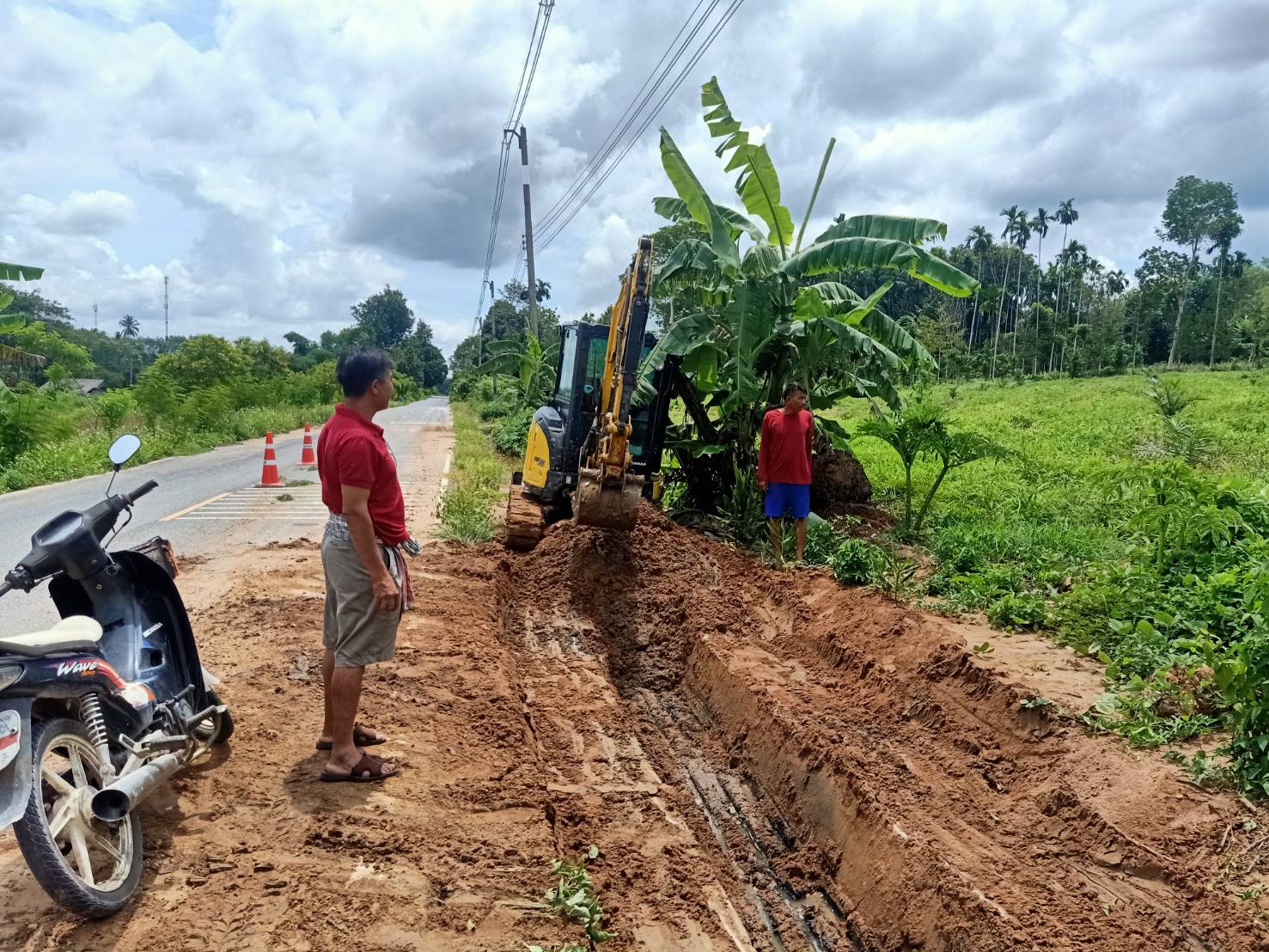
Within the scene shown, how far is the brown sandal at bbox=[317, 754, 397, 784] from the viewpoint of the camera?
4004 millimetres

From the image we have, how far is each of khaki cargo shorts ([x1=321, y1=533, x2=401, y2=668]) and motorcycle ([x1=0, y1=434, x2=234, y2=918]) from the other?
0.67m

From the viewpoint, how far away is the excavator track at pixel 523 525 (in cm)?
931

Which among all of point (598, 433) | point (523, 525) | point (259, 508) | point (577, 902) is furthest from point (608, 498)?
point (259, 508)

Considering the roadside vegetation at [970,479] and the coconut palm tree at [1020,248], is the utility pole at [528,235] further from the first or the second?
the coconut palm tree at [1020,248]

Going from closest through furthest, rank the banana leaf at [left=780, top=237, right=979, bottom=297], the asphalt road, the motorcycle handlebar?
the motorcycle handlebar → the asphalt road → the banana leaf at [left=780, top=237, right=979, bottom=297]

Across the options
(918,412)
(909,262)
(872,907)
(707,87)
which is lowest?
(872,907)

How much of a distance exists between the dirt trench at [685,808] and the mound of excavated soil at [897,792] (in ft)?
0.05

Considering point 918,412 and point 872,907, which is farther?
point 918,412

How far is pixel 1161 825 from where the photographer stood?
398 centimetres

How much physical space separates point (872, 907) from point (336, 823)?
8.21 ft

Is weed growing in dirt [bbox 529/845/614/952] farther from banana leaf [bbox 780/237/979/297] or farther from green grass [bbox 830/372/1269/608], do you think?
banana leaf [bbox 780/237/979/297]

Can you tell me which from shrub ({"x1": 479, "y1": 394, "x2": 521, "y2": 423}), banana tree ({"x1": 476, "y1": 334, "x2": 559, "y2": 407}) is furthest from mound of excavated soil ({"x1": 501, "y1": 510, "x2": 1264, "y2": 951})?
shrub ({"x1": 479, "y1": 394, "x2": 521, "y2": 423})

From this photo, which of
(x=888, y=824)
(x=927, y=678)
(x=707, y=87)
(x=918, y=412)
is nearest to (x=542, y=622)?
(x=927, y=678)

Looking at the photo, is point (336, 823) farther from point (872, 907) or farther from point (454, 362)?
point (454, 362)
